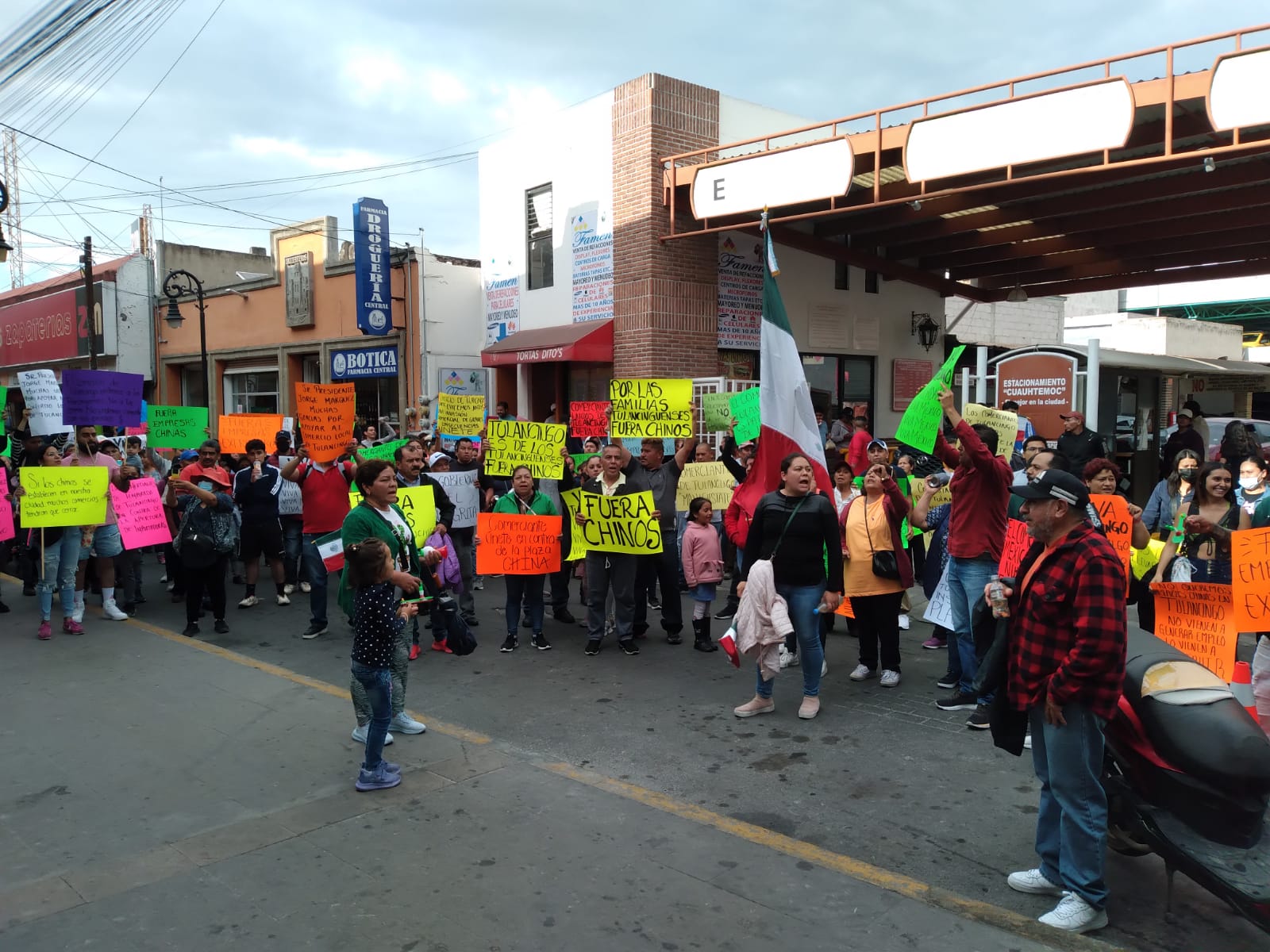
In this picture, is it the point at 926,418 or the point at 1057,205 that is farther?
the point at 1057,205

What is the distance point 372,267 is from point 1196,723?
17.2m

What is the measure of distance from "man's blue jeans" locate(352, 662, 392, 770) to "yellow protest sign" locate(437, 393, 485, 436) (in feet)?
19.8

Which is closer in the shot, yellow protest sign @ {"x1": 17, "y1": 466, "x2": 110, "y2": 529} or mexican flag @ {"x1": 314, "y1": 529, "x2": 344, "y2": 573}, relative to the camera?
mexican flag @ {"x1": 314, "y1": 529, "x2": 344, "y2": 573}

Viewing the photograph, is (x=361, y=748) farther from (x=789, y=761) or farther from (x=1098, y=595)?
(x=1098, y=595)

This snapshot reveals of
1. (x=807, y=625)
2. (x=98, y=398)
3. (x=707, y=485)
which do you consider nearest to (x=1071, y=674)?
(x=807, y=625)

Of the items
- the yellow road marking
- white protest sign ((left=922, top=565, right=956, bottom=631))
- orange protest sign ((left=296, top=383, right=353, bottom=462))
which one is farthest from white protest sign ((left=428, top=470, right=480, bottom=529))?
white protest sign ((left=922, top=565, right=956, bottom=631))

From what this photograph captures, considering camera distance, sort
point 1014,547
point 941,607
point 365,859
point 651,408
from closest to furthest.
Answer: point 365,859, point 1014,547, point 941,607, point 651,408

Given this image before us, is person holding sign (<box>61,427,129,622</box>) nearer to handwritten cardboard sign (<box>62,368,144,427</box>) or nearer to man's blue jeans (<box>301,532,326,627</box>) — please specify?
handwritten cardboard sign (<box>62,368,144,427</box>)

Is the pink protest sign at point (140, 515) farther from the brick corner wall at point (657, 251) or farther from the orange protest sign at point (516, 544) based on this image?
the brick corner wall at point (657, 251)

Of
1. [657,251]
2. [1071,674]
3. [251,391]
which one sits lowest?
[1071,674]

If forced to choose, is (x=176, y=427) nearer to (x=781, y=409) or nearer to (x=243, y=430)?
(x=243, y=430)

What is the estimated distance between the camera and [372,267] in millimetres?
18219

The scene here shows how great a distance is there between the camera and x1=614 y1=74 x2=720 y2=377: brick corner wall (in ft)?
48.1

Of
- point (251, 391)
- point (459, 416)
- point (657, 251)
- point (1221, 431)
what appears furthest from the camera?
point (251, 391)
